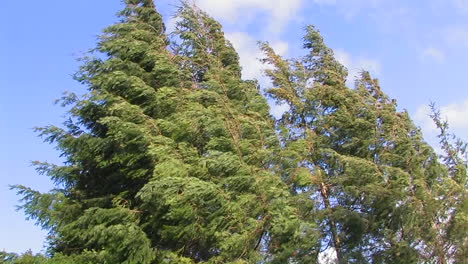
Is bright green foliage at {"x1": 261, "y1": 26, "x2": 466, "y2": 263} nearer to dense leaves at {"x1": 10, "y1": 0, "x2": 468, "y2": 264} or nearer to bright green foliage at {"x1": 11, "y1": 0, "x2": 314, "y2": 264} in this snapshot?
dense leaves at {"x1": 10, "y1": 0, "x2": 468, "y2": 264}

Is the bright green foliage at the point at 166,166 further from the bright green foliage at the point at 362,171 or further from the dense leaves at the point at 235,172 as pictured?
the bright green foliage at the point at 362,171

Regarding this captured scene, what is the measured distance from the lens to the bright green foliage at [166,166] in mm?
12859

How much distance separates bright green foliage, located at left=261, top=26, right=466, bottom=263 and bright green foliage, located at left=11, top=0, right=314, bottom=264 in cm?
112

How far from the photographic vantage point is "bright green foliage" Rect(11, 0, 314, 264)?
12.9 meters

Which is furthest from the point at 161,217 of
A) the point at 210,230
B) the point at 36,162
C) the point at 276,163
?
the point at 36,162

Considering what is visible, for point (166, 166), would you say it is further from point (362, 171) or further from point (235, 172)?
point (362, 171)

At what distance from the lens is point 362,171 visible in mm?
13242

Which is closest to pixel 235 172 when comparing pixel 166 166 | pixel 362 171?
pixel 166 166

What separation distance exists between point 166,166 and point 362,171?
5223 millimetres

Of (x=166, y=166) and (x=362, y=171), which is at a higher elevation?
(x=362, y=171)

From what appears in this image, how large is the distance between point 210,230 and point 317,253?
2.90 meters

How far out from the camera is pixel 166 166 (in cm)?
1312

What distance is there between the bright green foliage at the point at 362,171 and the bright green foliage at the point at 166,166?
44.1 inches

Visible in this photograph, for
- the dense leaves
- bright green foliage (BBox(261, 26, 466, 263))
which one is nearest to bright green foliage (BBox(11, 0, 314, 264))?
the dense leaves
